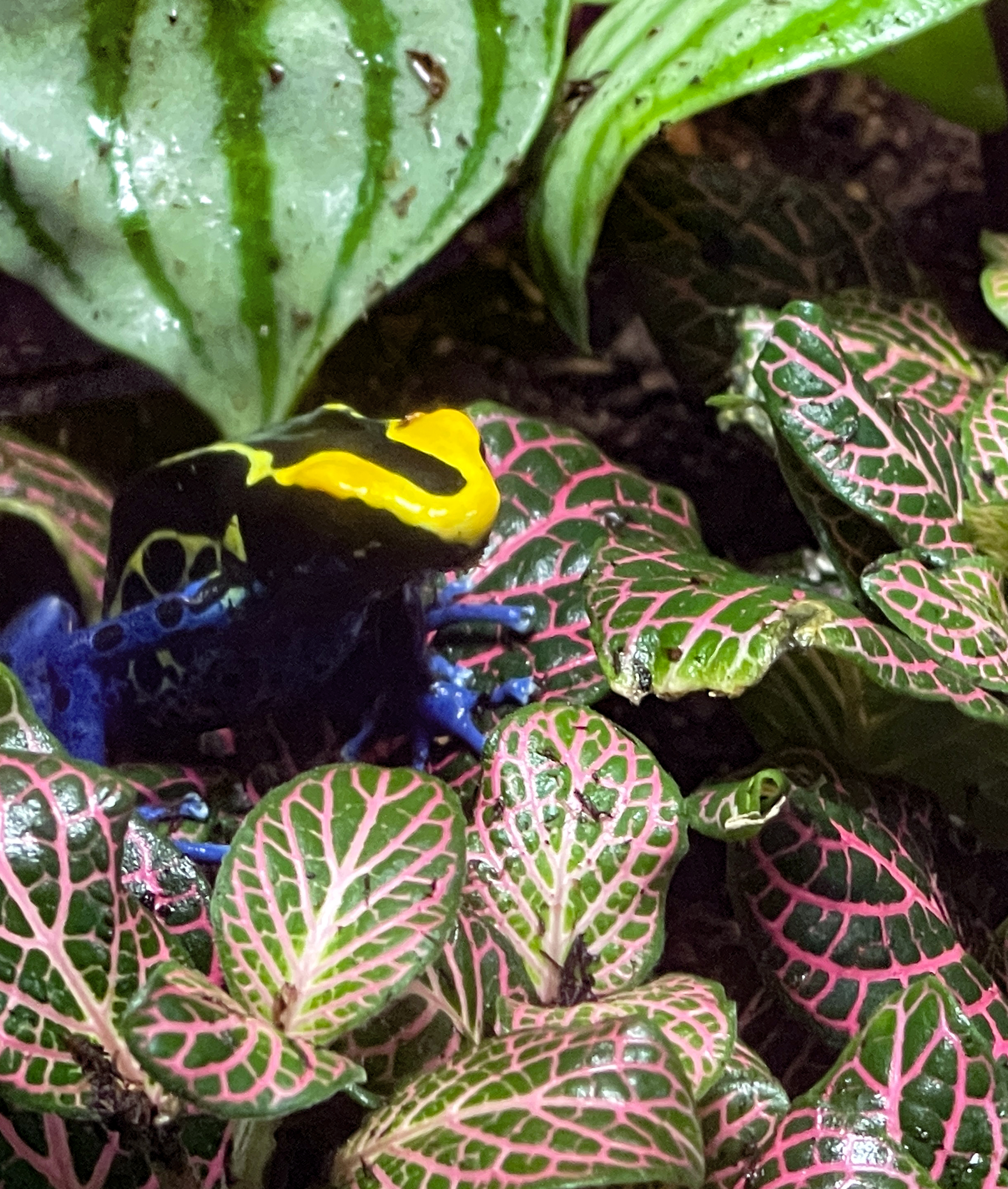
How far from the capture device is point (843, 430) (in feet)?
2.41

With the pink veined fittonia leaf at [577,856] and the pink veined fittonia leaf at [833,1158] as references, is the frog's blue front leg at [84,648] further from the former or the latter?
the pink veined fittonia leaf at [833,1158]

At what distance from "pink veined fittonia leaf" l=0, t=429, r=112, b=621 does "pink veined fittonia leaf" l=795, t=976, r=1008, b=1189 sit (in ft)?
2.14

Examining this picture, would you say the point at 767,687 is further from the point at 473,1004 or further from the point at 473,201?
the point at 473,201

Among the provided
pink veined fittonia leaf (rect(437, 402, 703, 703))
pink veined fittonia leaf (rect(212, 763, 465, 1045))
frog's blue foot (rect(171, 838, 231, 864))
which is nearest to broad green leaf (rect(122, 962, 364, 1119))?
pink veined fittonia leaf (rect(212, 763, 465, 1045))

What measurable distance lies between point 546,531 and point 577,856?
0.28 meters

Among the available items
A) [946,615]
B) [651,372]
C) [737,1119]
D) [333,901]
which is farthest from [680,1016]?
[651,372]

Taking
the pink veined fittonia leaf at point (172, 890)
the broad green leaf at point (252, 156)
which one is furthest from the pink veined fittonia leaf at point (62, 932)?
the broad green leaf at point (252, 156)

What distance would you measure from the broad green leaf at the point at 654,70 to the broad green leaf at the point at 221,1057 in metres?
0.64

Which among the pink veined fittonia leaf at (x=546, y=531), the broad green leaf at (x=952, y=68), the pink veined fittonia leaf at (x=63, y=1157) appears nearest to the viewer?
the pink veined fittonia leaf at (x=63, y=1157)

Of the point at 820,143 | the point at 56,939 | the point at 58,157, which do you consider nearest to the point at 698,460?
the point at 820,143

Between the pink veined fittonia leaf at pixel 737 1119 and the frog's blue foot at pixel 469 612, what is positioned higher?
the frog's blue foot at pixel 469 612

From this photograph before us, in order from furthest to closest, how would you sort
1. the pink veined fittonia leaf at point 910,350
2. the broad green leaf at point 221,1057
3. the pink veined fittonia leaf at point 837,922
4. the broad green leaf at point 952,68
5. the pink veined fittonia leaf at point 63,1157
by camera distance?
the broad green leaf at point 952,68
the pink veined fittonia leaf at point 910,350
the pink veined fittonia leaf at point 837,922
the pink veined fittonia leaf at point 63,1157
the broad green leaf at point 221,1057

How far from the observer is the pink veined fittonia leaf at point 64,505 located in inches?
33.7

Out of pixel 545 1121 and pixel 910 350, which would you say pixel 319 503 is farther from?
pixel 910 350
